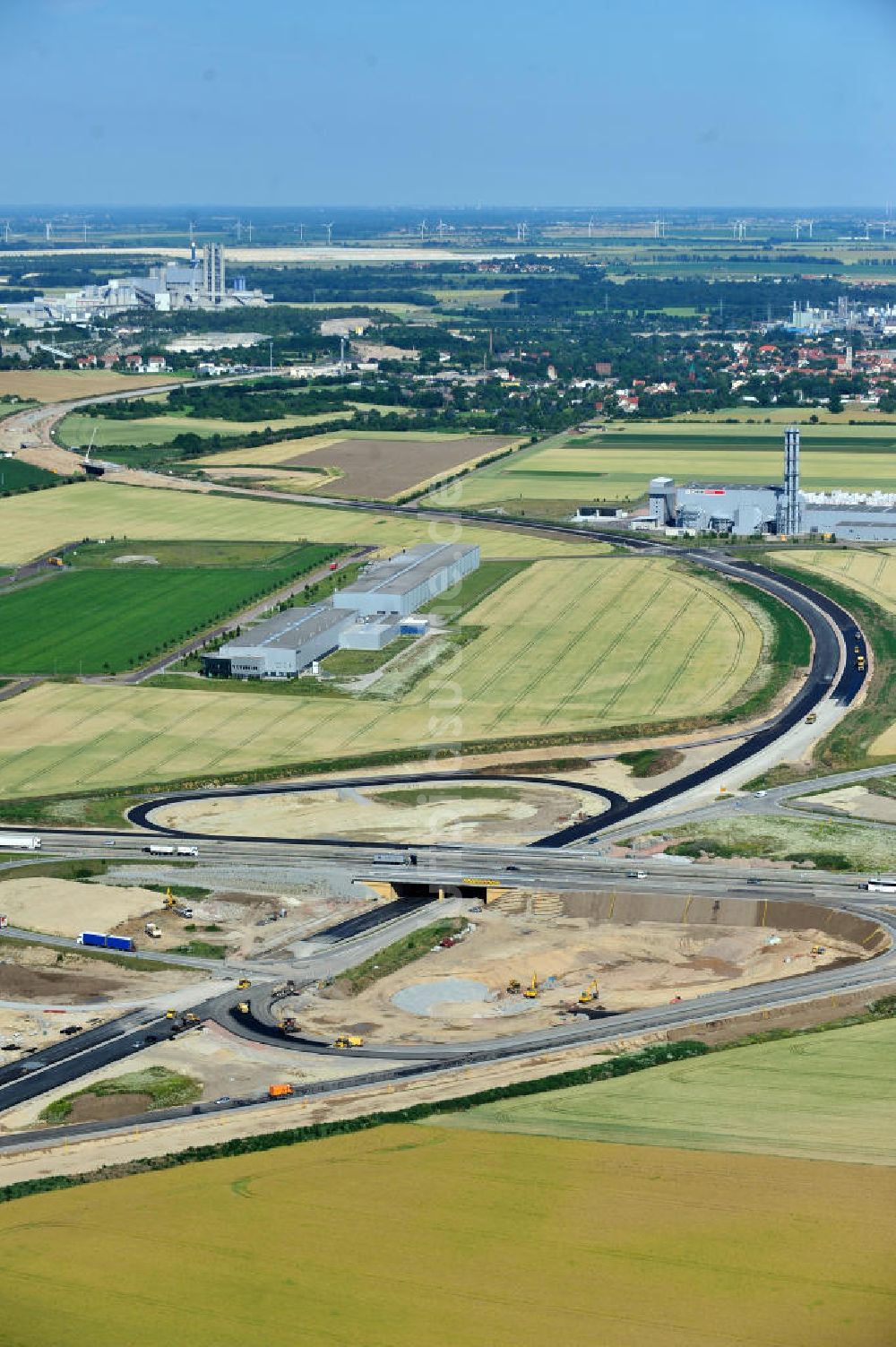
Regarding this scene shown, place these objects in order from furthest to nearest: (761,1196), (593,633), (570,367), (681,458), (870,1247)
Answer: (570,367), (681,458), (593,633), (761,1196), (870,1247)

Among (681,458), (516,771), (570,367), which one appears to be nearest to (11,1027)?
(516,771)

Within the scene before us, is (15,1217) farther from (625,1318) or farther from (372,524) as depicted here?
Answer: (372,524)

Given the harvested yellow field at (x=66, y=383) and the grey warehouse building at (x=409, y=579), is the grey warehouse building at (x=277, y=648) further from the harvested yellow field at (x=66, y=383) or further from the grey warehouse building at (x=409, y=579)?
the harvested yellow field at (x=66, y=383)

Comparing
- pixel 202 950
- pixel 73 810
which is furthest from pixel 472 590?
pixel 202 950

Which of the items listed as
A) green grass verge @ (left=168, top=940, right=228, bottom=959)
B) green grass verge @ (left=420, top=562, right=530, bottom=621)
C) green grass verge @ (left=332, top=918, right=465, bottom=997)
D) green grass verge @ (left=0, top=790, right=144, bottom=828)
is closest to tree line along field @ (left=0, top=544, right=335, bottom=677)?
green grass verge @ (left=420, top=562, right=530, bottom=621)

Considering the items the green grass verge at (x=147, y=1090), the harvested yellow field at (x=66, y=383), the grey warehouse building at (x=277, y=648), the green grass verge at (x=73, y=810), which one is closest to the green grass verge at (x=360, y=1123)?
the green grass verge at (x=147, y=1090)

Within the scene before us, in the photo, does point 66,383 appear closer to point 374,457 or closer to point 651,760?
point 374,457
